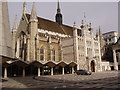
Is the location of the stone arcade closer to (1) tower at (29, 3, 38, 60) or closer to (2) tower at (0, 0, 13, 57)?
(1) tower at (29, 3, 38, 60)

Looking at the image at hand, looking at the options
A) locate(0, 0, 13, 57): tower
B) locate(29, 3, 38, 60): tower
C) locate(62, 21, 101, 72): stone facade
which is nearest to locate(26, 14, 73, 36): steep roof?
locate(29, 3, 38, 60): tower

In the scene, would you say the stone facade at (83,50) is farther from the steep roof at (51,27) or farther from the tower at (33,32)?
the tower at (33,32)

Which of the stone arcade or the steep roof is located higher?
the steep roof

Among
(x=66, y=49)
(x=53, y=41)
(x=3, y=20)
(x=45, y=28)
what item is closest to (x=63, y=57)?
(x=66, y=49)

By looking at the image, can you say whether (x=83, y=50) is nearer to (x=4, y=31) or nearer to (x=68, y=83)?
(x=68, y=83)

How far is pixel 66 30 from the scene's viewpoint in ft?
208

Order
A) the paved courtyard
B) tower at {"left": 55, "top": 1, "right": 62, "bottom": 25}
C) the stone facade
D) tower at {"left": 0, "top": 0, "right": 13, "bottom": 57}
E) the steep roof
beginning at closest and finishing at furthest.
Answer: the paved courtyard → tower at {"left": 0, "top": 0, "right": 13, "bottom": 57} → the stone facade → the steep roof → tower at {"left": 55, "top": 1, "right": 62, "bottom": 25}

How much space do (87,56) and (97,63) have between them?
5.08 meters

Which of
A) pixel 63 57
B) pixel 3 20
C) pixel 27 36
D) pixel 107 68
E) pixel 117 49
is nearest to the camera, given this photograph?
pixel 3 20

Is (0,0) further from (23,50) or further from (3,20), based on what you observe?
(23,50)

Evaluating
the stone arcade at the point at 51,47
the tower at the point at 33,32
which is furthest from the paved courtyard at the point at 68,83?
the tower at the point at 33,32

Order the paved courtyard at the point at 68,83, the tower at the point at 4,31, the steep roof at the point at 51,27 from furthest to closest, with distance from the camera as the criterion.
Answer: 1. the steep roof at the point at 51,27
2. the tower at the point at 4,31
3. the paved courtyard at the point at 68,83

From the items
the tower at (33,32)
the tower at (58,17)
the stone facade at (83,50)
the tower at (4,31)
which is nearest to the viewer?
the tower at (4,31)

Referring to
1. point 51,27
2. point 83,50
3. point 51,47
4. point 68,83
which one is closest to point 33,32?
point 51,47
